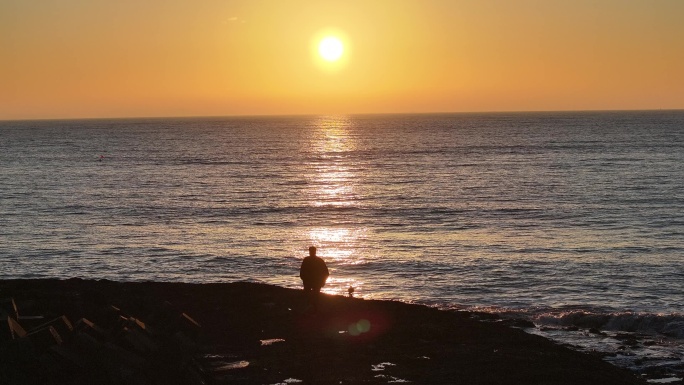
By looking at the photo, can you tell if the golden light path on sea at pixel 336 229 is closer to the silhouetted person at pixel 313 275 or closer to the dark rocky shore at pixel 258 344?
the silhouetted person at pixel 313 275

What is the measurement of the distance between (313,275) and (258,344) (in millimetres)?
3087

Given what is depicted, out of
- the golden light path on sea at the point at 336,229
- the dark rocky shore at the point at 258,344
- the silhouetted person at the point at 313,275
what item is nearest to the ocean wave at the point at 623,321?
the dark rocky shore at the point at 258,344

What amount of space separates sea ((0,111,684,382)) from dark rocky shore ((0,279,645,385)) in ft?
9.56

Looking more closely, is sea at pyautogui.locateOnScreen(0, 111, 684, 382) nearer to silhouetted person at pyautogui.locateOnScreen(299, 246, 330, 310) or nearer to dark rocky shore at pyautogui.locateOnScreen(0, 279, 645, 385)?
dark rocky shore at pyautogui.locateOnScreen(0, 279, 645, 385)

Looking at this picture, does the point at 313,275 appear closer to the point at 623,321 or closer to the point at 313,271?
the point at 313,271

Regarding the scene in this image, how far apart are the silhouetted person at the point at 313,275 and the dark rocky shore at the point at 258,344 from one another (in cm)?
42

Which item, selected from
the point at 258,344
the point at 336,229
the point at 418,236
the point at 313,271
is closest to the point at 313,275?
the point at 313,271

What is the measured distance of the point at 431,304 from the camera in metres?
25.2

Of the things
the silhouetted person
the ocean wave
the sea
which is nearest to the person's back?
the silhouetted person

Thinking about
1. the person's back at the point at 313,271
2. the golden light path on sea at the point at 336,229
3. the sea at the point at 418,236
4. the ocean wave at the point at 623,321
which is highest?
the person's back at the point at 313,271

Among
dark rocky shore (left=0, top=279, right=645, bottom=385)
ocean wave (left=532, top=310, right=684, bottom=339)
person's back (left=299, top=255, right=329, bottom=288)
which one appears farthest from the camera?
ocean wave (left=532, top=310, right=684, bottom=339)

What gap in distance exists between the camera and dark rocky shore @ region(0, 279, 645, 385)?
13164 millimetres

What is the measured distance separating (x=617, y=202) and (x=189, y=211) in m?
27.0

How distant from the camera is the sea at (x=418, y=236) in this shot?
25.3 meters
